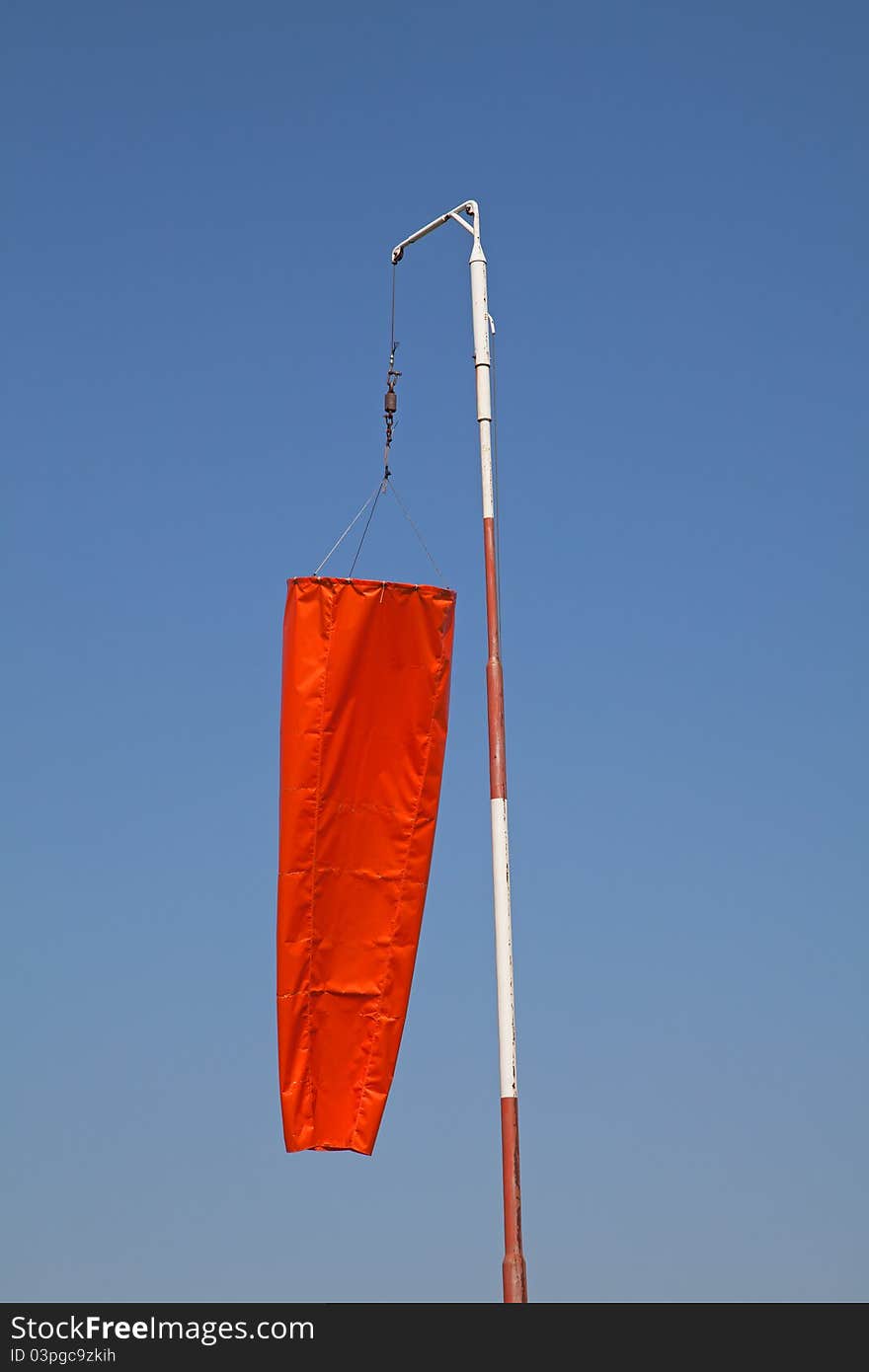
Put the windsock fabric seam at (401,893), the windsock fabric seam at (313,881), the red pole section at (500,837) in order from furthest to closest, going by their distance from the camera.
Result: the windsock fabric seam at (401,893), the windsock fabric seam at (313,881), the red pole section at (500,837)

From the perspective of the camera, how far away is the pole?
19703mm

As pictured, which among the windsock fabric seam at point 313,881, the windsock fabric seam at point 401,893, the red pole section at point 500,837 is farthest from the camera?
the windsock fabric seam at point 401,893

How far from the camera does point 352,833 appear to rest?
21391 mm

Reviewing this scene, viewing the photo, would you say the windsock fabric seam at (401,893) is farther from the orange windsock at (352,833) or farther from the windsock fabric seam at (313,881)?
the windsock fabric seam at (313,881)

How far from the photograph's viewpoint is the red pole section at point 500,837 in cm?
1966

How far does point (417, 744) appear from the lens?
2202 centimetres

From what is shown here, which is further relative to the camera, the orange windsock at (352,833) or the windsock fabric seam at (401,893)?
the windsock fabric seam at (401,893)

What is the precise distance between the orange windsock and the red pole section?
0.70m

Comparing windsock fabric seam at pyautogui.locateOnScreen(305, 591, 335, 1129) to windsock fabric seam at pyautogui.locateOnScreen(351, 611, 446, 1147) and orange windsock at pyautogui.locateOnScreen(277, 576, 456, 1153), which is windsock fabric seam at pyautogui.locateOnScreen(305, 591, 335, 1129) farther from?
windsock fabric seam at pyautogui.locateOnScreen(351, 611, 446, 1147)

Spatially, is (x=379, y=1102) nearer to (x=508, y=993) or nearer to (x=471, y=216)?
(x=508, y=993)

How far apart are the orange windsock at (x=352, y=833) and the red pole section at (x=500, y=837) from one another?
696mm

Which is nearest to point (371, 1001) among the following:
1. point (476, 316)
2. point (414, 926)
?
point (414, 926)

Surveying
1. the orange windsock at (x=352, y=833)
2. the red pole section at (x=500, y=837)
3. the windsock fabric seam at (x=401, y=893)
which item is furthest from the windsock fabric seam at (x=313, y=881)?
→ the red pole section at (x=500, y=837)

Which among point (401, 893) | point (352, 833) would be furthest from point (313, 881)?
point (401, 893)
